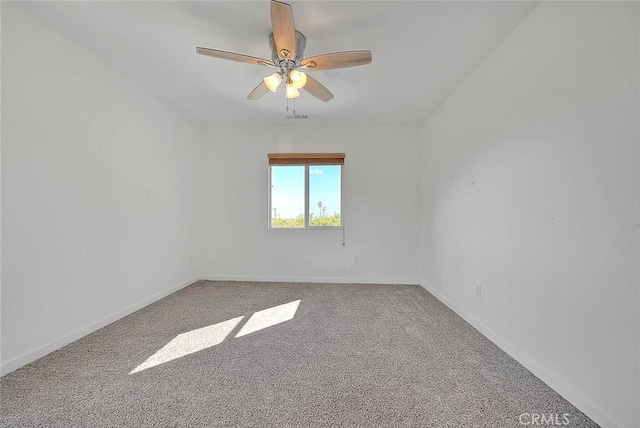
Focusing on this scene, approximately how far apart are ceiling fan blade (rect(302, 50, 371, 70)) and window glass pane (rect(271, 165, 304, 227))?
2153 millimetres

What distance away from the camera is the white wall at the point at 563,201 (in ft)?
3.88

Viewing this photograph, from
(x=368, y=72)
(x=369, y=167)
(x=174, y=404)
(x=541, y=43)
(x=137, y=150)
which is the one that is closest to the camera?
(x=174, y=404)

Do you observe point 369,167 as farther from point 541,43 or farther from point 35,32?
point 35,32

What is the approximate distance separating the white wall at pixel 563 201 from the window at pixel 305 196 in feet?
6.44

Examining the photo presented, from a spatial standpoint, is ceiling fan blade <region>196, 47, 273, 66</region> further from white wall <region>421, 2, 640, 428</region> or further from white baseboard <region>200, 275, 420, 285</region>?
white baseboard <region>200, 275, 420, 285</region>

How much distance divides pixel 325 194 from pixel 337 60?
7.55 ft

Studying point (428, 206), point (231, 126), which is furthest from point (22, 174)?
point (428, 206)

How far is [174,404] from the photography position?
54.1 inches

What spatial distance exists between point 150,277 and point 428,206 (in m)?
3.53

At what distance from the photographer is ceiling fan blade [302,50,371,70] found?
1759 mm

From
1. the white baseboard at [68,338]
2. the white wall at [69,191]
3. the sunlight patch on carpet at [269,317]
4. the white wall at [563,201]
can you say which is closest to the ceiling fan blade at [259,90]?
the white wall at [69,191]

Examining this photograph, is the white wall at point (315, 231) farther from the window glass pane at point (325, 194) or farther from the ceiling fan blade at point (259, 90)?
the ceiling fan blade at point (259, 90)

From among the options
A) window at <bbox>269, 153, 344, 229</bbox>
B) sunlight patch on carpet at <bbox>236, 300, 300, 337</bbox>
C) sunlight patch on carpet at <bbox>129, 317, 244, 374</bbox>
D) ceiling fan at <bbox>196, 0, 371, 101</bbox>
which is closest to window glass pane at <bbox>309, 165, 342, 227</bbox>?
window at <bbox>269, 153, 344, 229</bbox>

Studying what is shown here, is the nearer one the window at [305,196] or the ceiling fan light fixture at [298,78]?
the ceiling fan light fixture at [298,78]
